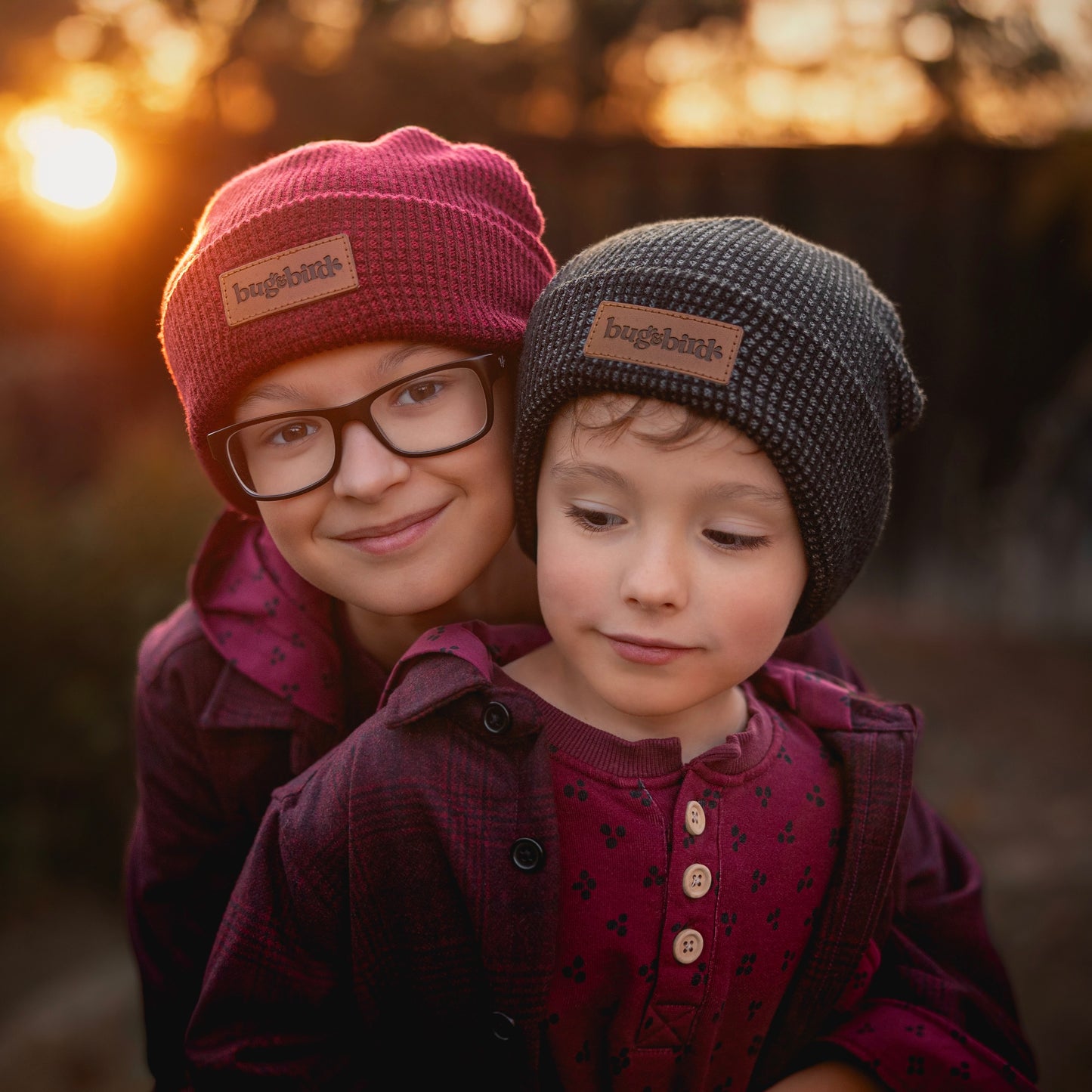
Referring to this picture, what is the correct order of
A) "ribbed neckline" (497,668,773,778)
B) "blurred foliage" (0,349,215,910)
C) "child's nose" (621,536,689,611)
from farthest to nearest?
1. "blurred foliage" (0,349,215,910)
2. "ribbed neckline" (497,668,773,778)
3. "child's nose" (621,536,689,611)

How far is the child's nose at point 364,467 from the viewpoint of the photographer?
5.40 ft

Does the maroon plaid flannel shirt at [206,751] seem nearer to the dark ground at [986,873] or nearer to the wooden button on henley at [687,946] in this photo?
the wooden button on henley at [687,946]

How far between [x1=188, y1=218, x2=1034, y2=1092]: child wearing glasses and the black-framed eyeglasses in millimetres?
150

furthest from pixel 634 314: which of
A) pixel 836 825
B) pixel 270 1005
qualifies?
pixel 270 1005

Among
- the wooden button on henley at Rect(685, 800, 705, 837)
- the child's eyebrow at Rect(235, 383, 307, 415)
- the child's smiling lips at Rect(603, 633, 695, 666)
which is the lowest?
the wooden button on henley at Rect(685, 800, 705, 837)

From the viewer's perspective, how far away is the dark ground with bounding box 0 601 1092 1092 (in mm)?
3293

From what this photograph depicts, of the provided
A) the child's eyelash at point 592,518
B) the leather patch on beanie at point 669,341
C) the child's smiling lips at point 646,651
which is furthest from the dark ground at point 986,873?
the leather patch on beanie at point 669,341

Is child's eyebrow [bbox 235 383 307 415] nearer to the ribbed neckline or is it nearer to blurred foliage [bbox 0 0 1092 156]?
the ribbed neckline

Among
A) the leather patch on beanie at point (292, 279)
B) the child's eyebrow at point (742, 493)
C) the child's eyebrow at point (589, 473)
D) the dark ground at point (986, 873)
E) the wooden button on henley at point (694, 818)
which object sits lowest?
the dark ground at point (986, 873)

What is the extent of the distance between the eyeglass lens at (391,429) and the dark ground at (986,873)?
2721 mm

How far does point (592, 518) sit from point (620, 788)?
41 centimetres

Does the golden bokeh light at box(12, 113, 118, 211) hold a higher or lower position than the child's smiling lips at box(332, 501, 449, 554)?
higher

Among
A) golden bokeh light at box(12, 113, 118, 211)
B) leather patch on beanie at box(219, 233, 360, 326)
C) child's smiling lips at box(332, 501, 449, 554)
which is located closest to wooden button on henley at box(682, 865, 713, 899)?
child's smiling lips at box(332, 501, 449, 554)

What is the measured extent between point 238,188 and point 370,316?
41cm
